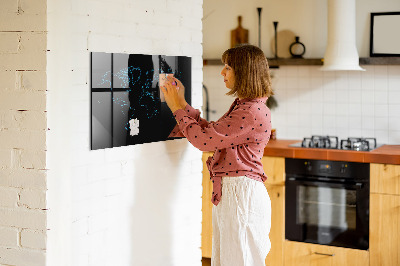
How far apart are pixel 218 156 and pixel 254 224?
0.36m

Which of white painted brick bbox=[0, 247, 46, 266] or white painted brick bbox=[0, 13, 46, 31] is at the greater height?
white painted brick bbox=[0, 13, 46, 31]

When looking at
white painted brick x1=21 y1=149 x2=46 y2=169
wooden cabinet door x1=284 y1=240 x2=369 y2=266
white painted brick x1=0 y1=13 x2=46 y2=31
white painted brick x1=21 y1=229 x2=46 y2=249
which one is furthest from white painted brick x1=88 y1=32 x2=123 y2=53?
wooden cabinet door x1=284 y1=240 x2=369 y2=266

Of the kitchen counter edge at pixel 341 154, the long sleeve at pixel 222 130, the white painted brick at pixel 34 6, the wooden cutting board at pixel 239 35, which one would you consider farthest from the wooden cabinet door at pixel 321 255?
the white painted brick at pixel 34 6

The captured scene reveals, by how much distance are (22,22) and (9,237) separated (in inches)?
33.1

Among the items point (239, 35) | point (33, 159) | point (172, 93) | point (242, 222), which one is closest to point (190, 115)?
point (172, 93)

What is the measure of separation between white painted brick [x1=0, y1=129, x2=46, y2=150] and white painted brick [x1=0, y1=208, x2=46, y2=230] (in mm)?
249

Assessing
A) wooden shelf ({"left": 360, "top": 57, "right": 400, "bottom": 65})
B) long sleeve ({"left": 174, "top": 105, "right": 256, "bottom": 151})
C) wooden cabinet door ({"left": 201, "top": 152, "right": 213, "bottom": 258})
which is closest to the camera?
long sleeve ({"left": 174, "top": 105, "right": 256, "bottom": 151})

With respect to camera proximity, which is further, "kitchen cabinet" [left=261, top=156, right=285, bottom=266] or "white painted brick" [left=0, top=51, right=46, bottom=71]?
"kitchen cabinet" [left=261, top=156, right=285, bottom=266]

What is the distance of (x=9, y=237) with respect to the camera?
7.79 ft

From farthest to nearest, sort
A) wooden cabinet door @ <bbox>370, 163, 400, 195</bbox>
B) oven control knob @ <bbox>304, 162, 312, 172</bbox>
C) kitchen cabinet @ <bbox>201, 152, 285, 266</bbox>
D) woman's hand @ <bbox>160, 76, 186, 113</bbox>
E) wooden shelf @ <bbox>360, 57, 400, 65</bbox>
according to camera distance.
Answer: wooden shelf @ <bbox>360, 57, 400, 65</bbox> → kitchen cabinet @ <bbox>201, 152, 285, 266</bbox> → oven control knob @ <bbox>304, 162, 312, 172</bbox> → wooden cabinet door @ <bbox>370, 163, 400, 195</bbox> → woman's hand @ <bbox>160, 76, 186, 113</bbox>

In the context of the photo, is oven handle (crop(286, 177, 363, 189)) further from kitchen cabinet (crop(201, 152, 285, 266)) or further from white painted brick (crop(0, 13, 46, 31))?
white painted brick (crop(0, 13, 46, 31))

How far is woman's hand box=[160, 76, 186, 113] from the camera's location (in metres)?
2.84

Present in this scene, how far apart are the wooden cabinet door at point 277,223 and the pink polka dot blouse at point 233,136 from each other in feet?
5.22

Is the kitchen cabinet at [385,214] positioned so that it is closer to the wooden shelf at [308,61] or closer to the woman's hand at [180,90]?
the wooden shelf at [308,61]
